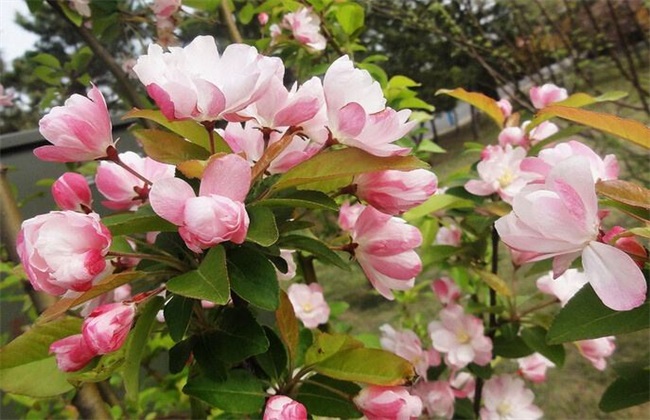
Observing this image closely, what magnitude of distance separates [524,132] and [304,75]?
607 millimetres

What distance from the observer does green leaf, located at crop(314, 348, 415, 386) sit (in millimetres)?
509

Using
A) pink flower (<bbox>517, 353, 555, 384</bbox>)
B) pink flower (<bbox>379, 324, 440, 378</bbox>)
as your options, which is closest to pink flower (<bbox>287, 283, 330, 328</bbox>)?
pink flower (<bbox>379, 324, 440, 378</bbox>)

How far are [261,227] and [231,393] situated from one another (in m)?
0.19

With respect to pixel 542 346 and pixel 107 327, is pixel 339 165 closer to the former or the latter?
pixel 107 327

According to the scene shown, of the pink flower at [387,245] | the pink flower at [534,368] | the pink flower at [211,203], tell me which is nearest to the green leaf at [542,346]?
the pink flower at [534,368]

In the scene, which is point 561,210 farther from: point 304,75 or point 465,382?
point 304,75

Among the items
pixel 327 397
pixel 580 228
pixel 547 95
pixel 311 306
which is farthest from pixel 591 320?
pixel 311 306

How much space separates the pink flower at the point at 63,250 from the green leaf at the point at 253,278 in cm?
11

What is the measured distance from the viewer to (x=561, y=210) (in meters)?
0.41

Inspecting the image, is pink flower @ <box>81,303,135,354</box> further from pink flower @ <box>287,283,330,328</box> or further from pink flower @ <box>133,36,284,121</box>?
pink flower @ <box>287,283,330,328</box>

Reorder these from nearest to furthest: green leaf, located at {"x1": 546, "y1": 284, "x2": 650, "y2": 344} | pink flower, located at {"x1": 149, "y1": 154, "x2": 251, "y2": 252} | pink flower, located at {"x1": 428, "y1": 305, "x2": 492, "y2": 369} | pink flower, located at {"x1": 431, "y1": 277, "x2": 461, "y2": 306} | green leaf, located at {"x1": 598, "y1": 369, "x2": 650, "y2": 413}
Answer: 1. pink flower, located at {"x1": 149, "y1": 154, "x2": 251, "y2": 252}
2. green leaf, located at {"x1": 546, "y1": 284, "x2": 650, "y2": 344}
3. green leaf, located at {"x1": 598, "y1": 369, "x2": 650, "y2": 413}
4. pink flower, located at {"x1": 428, "y1": 305, "x2": 492, "y2": 369}
5. pink flower, located at {"x1": 431, "y1": 277, "x2": 461, "y2": 306}

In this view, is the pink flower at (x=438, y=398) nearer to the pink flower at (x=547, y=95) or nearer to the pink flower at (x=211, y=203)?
the pink flower at (x=547, y=95)

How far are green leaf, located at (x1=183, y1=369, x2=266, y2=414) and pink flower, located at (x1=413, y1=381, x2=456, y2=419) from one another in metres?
0.56

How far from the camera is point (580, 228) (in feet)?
1.36
